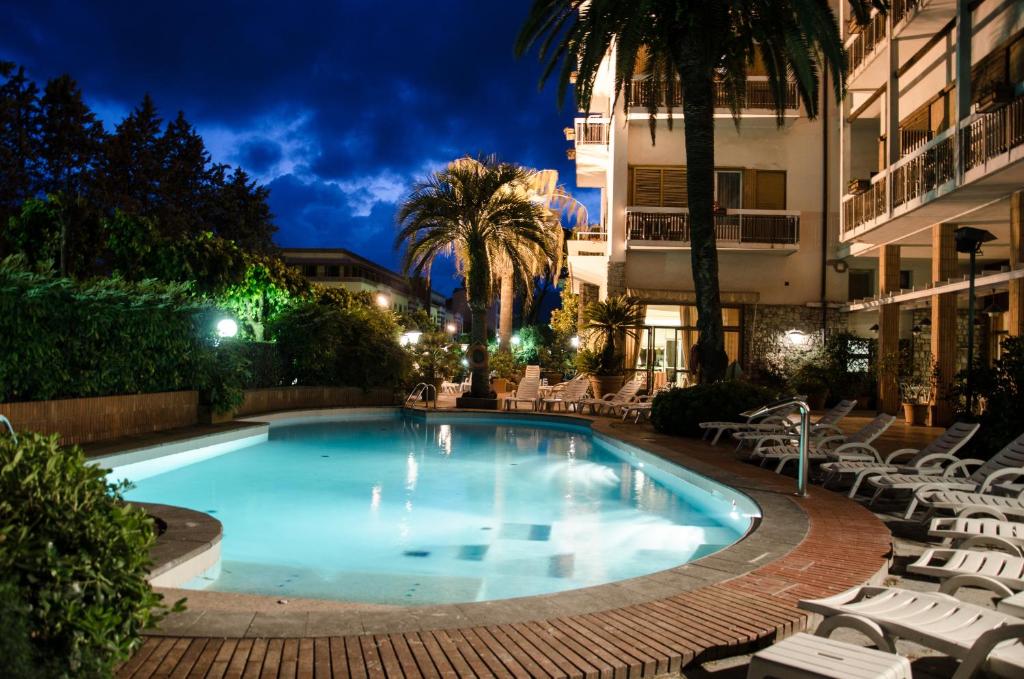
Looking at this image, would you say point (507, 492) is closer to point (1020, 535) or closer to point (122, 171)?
point (1020, 535)

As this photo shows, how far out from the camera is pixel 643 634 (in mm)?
4047

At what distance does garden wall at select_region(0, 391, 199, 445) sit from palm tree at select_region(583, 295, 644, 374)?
11.5 metres

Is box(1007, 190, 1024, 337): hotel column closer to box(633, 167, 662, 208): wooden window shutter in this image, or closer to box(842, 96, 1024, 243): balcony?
box(842, 96, 1024, 243): balcony

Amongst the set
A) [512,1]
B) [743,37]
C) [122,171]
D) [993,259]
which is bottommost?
[993,259]

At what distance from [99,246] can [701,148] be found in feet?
65.1

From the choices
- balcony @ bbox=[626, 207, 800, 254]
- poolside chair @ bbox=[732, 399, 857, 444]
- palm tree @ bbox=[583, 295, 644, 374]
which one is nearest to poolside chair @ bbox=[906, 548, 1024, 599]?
poolside chair @ bbox=[732, 399, 857, 444]

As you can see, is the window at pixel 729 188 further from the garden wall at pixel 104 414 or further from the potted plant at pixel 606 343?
the garden wall at pixel 104 414

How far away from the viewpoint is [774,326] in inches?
965

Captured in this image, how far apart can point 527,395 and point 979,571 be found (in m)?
17.4

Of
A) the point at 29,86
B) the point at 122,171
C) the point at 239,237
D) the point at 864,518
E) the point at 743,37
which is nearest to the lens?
the point at 864,518

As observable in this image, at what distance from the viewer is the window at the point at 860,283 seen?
81.3 ft

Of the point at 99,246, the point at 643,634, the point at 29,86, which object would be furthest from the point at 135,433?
the point at 29,86

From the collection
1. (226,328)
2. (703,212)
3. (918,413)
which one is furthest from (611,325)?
(226,328)

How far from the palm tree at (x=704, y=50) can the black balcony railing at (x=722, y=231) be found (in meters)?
7.59
